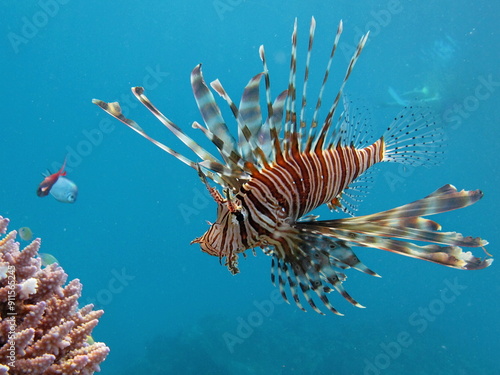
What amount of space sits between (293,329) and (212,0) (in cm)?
3236

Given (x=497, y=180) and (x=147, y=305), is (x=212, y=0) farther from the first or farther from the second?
(x=497, y=180)

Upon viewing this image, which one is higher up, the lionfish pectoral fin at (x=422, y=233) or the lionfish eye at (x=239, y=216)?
the lionfish eye at (x=239, y=216)

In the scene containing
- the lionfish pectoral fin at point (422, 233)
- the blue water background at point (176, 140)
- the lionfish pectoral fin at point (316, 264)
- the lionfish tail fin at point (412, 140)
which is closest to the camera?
the lionfish pectoral fin at point (422, 233)

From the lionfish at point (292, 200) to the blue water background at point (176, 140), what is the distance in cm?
1779

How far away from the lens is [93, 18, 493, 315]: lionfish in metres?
2.15

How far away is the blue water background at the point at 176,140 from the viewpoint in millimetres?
28281

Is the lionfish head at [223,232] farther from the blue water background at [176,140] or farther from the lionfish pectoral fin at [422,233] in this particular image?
the blue water background at [176,140]

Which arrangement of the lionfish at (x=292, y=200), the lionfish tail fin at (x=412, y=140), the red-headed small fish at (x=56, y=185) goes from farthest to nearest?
the red-headed small fish at (x=56, y=185) → the lionfish tail fin at (x=412, y=140) → the lionfish at (x=292, y=200)

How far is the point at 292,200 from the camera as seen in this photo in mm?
2652

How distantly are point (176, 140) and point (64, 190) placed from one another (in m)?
30.3

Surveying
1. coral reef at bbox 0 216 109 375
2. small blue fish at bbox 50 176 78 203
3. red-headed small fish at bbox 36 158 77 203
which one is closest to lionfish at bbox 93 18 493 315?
coral reef at bbox 0 216 109 375

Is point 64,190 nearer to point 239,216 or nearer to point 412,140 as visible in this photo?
point 239,216

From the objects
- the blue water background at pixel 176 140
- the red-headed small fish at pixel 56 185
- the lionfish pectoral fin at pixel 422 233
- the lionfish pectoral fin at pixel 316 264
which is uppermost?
the blue water background at pixel 176 140

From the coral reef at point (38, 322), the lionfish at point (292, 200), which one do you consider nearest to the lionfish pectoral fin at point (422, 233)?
the lionfish at point (292, 200)
